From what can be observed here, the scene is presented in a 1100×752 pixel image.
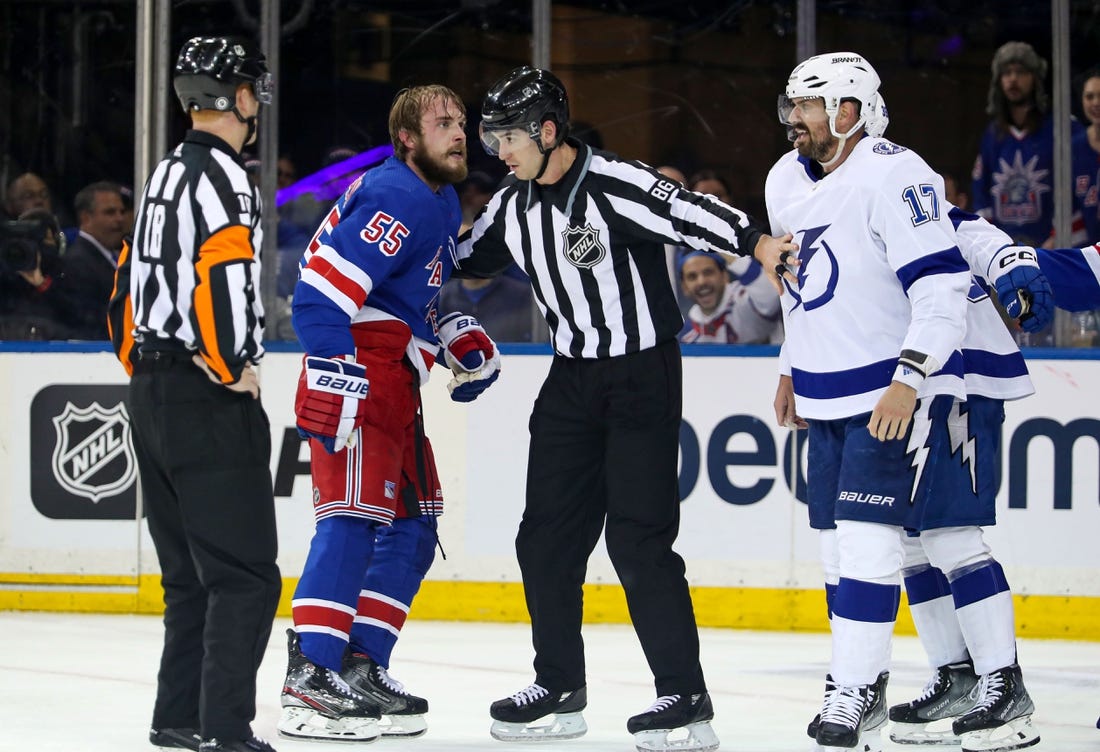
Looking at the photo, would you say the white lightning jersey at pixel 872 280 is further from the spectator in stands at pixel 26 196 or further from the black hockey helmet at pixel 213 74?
the spectator in stands at pixel 26 196

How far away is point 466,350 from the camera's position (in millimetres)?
4109

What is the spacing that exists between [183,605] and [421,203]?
103 centimetres

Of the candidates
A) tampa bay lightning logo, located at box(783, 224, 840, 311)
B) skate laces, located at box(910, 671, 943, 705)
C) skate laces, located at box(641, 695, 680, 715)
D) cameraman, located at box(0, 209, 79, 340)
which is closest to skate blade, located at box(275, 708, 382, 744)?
skate laces, located at box(641, 695, 680, 715)

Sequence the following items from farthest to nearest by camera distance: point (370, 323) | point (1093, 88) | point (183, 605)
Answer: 1. point (1093, 88)
2. point (370, 323)
3. point (183, 605)

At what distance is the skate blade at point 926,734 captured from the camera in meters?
3.79

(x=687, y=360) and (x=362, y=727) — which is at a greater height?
(x=687, y=360)

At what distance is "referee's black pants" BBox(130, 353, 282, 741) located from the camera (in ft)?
10.4

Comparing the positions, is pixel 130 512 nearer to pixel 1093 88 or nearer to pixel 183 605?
pixel 183 605

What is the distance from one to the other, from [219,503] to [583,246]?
1026mm

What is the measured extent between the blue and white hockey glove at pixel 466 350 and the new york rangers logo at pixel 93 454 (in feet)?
7.22

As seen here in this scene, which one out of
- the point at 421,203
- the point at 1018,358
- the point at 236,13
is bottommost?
the point at 1018,358

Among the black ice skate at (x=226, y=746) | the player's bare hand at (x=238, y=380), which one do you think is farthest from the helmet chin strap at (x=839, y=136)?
the black ice skate at (x=226, y=746)

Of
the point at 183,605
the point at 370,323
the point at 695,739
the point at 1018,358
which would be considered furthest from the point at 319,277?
the point at 1018,358

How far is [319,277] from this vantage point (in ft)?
12.3
